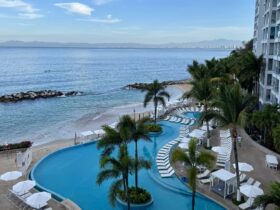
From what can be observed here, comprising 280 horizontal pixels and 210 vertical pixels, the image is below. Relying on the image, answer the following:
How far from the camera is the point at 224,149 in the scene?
22.7 metres

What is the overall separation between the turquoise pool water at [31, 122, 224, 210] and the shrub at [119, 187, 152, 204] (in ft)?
1.47

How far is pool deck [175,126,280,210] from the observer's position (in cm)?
1769

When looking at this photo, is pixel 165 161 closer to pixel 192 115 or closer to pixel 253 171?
pixel 253 171

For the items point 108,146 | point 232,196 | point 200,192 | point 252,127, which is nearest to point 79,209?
point 108,146

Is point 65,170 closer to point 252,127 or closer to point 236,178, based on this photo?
point 236,178

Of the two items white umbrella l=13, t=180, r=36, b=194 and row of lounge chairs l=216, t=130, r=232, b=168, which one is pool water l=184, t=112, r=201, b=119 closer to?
row of lounge chairs l=216, t=130, r=232, b=168

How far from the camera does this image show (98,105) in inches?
2176

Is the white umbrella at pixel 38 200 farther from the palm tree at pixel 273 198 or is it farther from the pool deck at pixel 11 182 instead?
the palm tree at pixel 273 198

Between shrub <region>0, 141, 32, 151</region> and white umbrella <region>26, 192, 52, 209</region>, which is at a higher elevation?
white umbrella <region>26, 192, 52, 209</region>

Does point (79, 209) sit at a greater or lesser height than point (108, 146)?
lesser

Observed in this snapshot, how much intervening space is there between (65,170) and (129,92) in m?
48.9

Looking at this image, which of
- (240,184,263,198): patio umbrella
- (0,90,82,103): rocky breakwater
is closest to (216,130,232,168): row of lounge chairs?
(240,184,263,198): patio umbrella

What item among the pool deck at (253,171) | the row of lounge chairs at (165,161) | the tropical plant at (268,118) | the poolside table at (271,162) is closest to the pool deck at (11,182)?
the row of lounge chairs at (165,161)

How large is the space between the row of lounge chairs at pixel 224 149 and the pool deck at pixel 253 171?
21.5 inches
